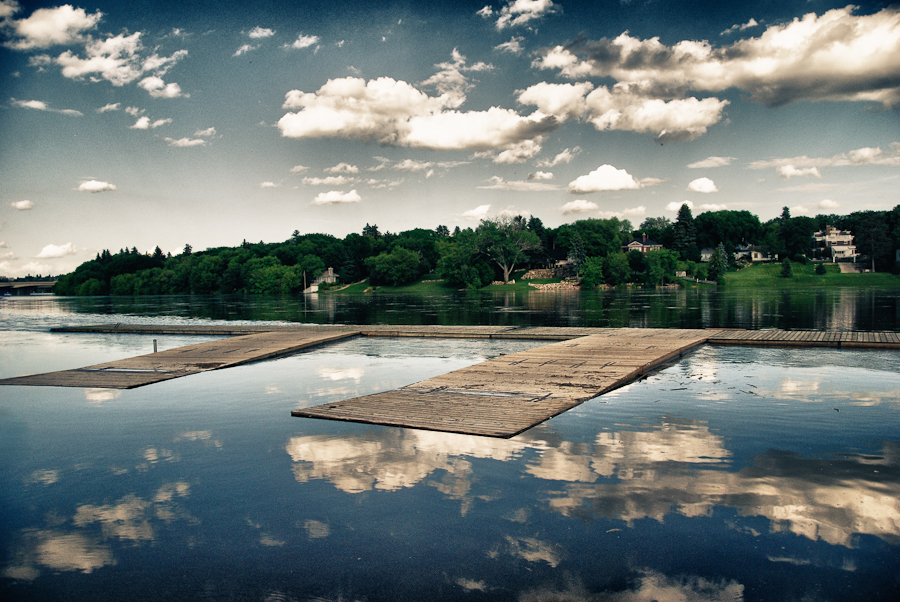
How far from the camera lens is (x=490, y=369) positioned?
15531 millimetres

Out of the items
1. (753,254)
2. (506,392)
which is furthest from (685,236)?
(506,392)

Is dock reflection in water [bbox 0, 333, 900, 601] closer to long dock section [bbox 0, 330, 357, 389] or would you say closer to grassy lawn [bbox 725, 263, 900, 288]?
long dock section [bbox 0, 330, 357, 389]

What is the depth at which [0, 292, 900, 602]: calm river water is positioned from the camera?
5.36 meters

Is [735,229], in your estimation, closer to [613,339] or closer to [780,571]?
[613,339]

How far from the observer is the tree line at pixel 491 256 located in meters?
121

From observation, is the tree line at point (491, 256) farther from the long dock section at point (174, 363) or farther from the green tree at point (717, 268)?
the long dock section at point (174, 363)

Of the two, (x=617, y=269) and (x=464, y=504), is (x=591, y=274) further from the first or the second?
(x=464, y=504)

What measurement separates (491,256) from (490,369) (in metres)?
113

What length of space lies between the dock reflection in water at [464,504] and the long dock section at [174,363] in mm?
3786

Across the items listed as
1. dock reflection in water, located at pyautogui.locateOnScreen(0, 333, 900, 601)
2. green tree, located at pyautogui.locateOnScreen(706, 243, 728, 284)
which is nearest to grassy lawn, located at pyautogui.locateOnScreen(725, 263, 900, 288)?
green tree, located at pyautogui.locateOnScreen(706, 243, 728, 284)

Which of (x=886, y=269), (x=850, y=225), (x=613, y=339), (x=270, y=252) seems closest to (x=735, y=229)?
(x=850, y=225)

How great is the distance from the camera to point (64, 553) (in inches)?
238

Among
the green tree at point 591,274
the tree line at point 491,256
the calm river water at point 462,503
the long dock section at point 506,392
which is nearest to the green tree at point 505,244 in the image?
the tree line at point 491,256

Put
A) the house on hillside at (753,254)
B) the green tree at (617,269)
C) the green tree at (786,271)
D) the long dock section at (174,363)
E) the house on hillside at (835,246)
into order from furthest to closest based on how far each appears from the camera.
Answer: the house on hillside at (753,254), the house on hillside at (835,246), the green tree at (786,271), the green tree at (617,269), the long dock section at (174,363)
